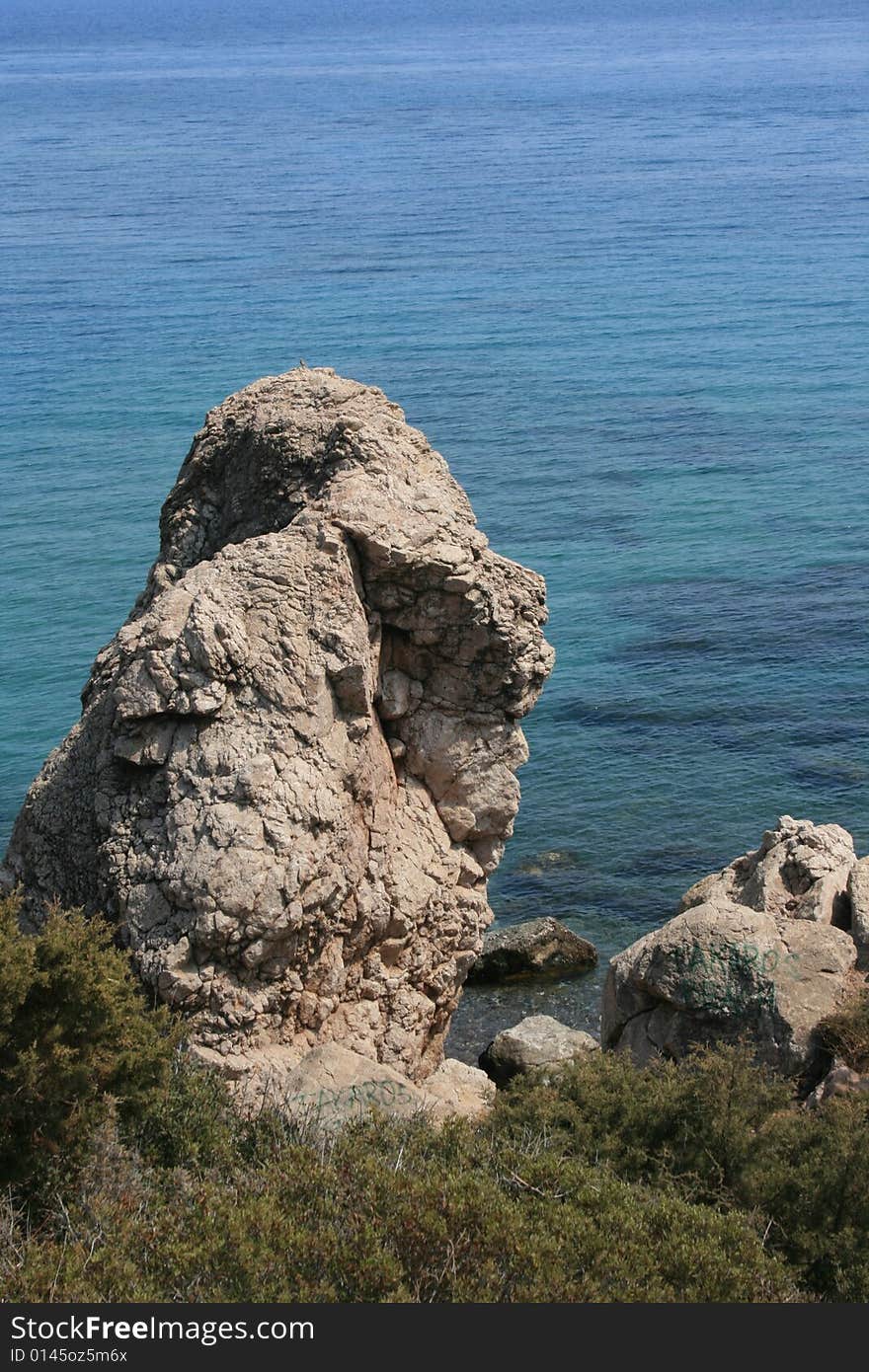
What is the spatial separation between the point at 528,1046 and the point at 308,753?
11.0 meters

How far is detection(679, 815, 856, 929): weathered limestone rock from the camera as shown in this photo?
19203 mm

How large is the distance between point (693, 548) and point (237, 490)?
35.1 m

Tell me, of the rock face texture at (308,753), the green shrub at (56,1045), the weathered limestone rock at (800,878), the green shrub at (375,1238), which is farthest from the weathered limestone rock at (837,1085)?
the green shrub at (56,1045)

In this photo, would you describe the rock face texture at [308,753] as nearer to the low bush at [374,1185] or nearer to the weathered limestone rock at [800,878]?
the low bush at [374,1185]

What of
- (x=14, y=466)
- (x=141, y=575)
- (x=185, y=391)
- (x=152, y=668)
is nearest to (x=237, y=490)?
(x=152, y=668)

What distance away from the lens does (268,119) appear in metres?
152

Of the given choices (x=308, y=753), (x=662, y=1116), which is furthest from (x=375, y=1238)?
(x=308, y=753)

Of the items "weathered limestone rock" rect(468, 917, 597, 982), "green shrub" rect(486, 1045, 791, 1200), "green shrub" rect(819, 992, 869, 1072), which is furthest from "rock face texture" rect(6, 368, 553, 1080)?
"weathered limestone rock" rect(468, 917, 597, 982)

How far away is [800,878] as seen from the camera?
64.8 feet

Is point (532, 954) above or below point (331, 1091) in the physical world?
below

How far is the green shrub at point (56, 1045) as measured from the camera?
12250mm

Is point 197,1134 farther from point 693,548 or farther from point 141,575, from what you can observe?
point 693,548

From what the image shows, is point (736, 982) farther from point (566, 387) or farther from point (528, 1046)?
point (566, 387)

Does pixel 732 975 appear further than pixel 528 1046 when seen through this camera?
No
